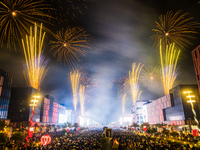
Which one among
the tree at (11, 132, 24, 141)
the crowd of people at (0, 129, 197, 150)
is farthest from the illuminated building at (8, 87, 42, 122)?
the crowd of people at (0, 129, 197, 150)

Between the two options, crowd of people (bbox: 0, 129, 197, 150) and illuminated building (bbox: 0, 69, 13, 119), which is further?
illuminated building (bbox: 0, 69, 13, 119)

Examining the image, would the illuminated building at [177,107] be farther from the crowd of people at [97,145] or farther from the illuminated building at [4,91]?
the illuminated building at [4,91]

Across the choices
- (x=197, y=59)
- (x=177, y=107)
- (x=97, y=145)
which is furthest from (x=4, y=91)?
(x=197, y=59)

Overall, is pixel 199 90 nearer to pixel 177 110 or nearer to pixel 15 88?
pixel 177 110

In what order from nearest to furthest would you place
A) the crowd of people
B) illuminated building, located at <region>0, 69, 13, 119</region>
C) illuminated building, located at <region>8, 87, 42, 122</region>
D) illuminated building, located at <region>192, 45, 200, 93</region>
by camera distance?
1. the crowd of people
2. illuminated building, located at <region>192, 45, 200, 93</region>
3. illuminated building, located at <region>0, 69, 13, 119</region>
4. illuminated building, located at <region>8, 87, 42, 122</region>

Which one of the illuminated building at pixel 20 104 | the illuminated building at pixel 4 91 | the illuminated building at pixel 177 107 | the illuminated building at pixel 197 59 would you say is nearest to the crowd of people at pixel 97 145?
the illuminated building at pixel 177 107

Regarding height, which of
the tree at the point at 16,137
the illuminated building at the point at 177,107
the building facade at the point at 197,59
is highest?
the building facade at the point at 197,59

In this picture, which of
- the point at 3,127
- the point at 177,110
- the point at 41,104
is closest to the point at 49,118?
the point at 41,104

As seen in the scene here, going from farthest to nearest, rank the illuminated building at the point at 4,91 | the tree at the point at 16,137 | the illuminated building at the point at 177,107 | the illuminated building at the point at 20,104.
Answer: the illuminated building at the point at 20,104, the illuminated building at the point at 4,91, the illuminated building at the point at 177,107, the tree at the point at 16,137

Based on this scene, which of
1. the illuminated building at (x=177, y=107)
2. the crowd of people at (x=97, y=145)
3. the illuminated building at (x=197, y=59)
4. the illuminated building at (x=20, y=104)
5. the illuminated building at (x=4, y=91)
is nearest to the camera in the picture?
the crowd of people at (x=97, y=145)

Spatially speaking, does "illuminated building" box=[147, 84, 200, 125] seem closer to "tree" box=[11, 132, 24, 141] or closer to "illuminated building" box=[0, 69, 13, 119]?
"tree" box=[11, 132, 24, 141]

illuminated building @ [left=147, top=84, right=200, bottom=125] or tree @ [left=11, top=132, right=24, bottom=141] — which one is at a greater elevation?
illuminated building @ [left=147, top=84, right=200, bottom=125]

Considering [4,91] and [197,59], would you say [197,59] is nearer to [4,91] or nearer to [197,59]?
[197,59]

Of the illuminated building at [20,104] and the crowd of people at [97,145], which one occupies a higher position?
the illuminated building at [20,104]
